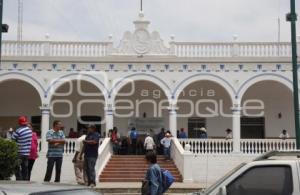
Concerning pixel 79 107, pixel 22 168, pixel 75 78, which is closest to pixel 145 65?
pixel 75 78

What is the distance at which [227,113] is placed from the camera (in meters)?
28.0

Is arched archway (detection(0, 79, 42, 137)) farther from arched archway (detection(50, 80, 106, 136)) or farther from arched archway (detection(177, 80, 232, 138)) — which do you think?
arched archway (detection(177, 80, 232, 138))

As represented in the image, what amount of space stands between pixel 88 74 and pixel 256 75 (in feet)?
24.3

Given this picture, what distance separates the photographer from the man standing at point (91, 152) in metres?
14.1

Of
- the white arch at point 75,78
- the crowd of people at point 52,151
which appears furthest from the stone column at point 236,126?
the crowd of people at point 52,151

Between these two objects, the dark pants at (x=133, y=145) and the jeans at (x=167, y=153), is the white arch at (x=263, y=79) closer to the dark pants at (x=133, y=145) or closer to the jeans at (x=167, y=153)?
the jeans at (x=167, y=153)

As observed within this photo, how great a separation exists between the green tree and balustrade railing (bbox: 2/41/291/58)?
13.4m

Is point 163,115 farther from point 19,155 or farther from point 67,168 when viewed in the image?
point 19,155

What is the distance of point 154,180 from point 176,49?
618 inches

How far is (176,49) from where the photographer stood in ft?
82.1

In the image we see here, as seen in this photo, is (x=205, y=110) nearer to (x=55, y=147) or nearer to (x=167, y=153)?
(x=167, y=153)

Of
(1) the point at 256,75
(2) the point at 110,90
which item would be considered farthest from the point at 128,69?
(1) the point at 256,75

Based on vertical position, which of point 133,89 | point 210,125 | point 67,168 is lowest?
point 67,168

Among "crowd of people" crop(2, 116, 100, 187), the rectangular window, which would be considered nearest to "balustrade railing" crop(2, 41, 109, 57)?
"crowd of people" crop(2, 116, 100, 187)
